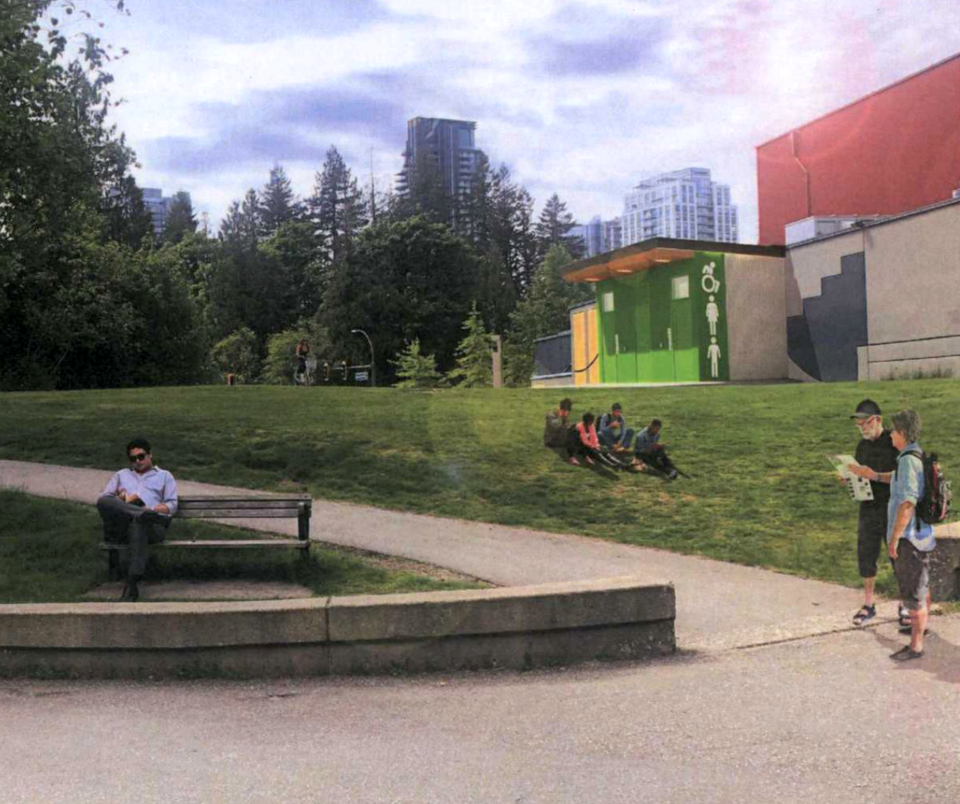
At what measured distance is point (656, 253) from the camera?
28.3m

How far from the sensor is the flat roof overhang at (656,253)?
27791 mm

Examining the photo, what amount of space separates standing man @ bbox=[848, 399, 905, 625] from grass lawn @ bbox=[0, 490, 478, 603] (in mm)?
2853

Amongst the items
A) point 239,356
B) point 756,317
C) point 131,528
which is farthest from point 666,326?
point 239,356

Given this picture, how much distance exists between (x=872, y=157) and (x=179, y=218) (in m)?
86.4

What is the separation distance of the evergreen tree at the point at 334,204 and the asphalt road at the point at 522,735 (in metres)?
91.3

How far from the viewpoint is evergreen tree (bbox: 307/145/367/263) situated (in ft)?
310

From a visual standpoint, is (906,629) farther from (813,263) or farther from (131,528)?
Answer: (813,263)

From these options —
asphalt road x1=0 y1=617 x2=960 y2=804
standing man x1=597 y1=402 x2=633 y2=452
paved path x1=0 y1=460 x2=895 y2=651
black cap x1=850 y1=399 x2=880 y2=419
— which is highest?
black cap x1=850 y1=399 x2=880 y2=419

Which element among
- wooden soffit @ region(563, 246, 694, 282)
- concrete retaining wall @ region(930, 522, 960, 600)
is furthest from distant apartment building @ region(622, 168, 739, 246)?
concrete retaining wall @ region(930, 522, 960, 600)

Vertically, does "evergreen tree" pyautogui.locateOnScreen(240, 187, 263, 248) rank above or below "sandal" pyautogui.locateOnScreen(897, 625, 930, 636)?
above

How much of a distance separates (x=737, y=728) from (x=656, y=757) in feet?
1.94

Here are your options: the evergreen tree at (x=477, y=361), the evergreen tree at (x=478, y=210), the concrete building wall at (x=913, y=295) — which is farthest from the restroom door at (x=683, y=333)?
the evergreen tree at (x=478, y=210)

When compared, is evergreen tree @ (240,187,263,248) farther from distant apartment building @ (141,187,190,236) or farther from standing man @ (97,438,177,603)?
standing man @ (97,438,177,603)

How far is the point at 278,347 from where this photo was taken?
7575 centimetres
